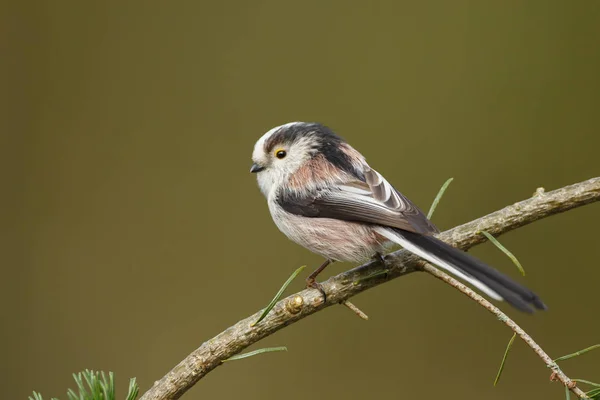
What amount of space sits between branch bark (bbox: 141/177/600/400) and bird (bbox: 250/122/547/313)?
29mm

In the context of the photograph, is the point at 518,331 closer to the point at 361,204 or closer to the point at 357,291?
the point at 357,291

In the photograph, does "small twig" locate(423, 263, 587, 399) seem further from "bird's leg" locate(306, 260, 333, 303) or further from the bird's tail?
"bird's leg" locate(306, 260, 333, 303)

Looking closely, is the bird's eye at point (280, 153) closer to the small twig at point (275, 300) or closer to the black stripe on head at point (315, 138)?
the black stripe on head at point (315, 138)

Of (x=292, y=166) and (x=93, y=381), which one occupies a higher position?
(x=292, y=166)

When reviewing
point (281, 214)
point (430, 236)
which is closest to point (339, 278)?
point (430, 236)

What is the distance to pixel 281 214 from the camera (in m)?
1.07

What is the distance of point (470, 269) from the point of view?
29.5 inches

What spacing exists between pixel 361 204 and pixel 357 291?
19cm

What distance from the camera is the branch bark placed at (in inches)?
27.6

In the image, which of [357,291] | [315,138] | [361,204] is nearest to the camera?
[357,291]

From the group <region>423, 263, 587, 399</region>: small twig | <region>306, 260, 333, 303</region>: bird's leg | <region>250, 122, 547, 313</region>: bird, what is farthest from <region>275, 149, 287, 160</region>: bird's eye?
<region>423, 263, 587, 399</region>: small twig

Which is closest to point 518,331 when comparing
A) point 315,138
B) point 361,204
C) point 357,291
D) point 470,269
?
point 470,269

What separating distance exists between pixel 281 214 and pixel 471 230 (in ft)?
1.17

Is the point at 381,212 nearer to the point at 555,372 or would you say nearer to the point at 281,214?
the point at 281,214
